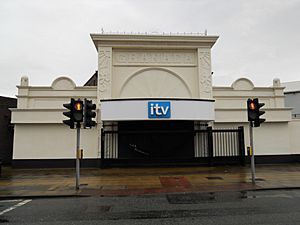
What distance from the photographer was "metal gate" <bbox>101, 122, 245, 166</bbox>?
56.5 ft

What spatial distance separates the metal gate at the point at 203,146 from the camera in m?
17.2

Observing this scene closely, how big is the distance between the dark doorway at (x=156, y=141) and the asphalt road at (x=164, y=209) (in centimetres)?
871

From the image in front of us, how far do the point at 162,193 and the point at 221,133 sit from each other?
10.3 meters

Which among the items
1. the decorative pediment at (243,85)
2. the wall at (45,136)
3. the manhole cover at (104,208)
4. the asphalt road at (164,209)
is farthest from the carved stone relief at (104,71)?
the manhole cover at (104,208)

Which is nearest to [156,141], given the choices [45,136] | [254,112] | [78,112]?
[45,136]

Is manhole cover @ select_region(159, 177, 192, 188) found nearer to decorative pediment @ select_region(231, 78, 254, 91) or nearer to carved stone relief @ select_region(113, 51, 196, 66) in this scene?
carved stone relief @ select_region(113, 51, 196, 66)

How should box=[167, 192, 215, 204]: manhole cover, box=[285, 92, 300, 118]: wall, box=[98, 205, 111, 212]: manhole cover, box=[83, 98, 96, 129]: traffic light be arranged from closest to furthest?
box=[98, 205, 111, 212]: manhole cover < box=[167, 192, 215, 204]: manhole cover < box=[83, 98, 96, 129]: traffic light < box=[285, 92, 300, 118]: wall

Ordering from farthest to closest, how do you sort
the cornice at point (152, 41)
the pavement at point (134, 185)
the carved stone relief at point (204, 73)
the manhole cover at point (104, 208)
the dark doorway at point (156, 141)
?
the carved stone relief at point (204, 73), the cornice at point (152, 41), the dark doorway at point (156, 141), the pavement at point (134, 185), the manhole cover at point (104, 208)

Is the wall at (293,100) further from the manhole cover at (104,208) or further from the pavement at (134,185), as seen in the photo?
the manhole cover at (104,208)

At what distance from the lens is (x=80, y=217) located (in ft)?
21.5

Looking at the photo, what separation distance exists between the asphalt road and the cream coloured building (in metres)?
7.96

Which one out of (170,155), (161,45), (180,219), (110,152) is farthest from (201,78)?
(180,219)

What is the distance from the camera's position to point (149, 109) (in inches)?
632

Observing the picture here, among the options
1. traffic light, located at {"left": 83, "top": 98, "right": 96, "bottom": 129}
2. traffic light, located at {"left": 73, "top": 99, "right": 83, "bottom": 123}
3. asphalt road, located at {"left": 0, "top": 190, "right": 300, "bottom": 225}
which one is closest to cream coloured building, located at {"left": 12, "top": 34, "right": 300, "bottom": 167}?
traffic light, located at {"left": 83, "top": 98, "right": 96, "bottom": 129}
